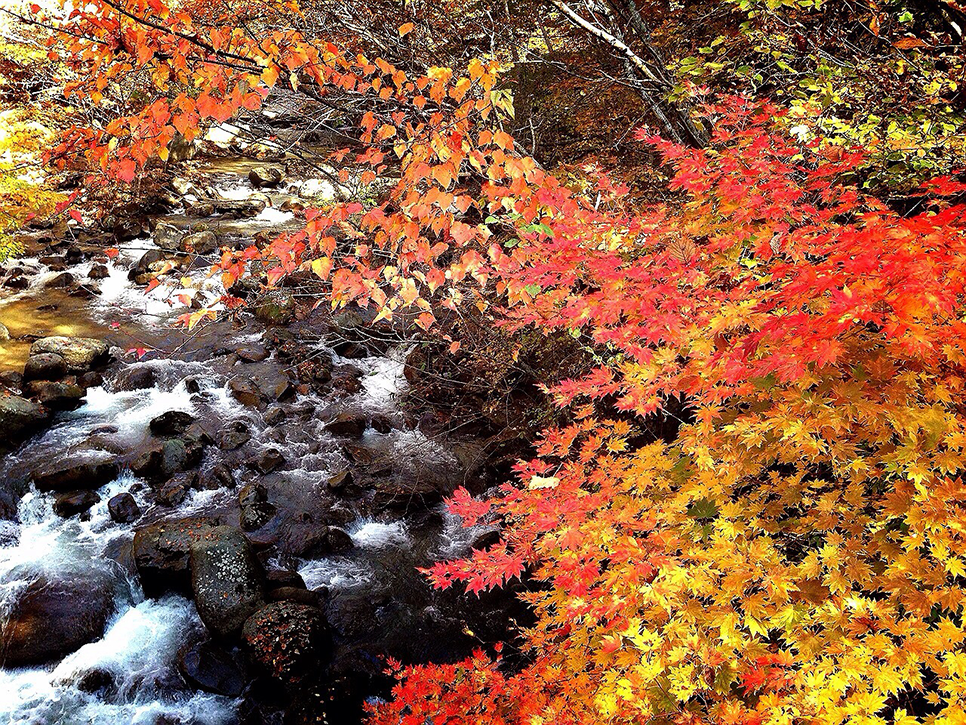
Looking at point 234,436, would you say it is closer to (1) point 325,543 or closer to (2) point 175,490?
(2) point 175,490

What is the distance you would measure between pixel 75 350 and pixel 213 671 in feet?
23.5

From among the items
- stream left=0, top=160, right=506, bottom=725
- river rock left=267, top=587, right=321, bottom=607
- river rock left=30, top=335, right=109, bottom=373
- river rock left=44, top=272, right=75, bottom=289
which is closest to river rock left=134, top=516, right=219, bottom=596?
stream left=0, top=160, right=506, bottom=725

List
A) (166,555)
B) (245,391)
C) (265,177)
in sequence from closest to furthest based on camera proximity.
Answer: (166,555), (245,391), (265,177)

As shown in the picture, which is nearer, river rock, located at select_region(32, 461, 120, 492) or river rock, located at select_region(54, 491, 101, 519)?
river rock, located at select_region(54, 491, 101, 519)

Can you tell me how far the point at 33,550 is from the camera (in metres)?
7.52

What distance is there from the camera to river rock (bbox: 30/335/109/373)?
10656 mm

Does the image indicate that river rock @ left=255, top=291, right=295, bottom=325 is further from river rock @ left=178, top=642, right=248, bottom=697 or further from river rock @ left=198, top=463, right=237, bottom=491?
river rock @ left=178, top=642, right=248, bottom=697

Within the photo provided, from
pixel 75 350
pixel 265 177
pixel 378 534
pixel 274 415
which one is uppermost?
pixel 265 177

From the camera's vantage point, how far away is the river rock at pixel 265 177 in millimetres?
19164

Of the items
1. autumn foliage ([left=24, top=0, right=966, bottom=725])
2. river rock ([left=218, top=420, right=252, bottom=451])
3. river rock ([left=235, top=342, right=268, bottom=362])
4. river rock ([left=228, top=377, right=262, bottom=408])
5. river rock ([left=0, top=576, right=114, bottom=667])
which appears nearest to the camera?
autumn foliage ([left=24, top=0, right=966, bottom=725])

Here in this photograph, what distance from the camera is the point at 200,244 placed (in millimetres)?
15156

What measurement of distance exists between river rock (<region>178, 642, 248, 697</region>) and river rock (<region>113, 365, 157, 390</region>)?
5.69m

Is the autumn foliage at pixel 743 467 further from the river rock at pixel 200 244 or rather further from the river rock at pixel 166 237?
the river rock at pixel 166 237

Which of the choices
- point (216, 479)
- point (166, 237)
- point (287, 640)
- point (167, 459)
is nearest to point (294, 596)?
point (287, 640)
